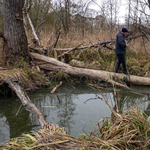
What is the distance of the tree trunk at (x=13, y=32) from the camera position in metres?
5.25

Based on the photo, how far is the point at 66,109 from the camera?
12.2 feet

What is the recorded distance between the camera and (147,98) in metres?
4.52

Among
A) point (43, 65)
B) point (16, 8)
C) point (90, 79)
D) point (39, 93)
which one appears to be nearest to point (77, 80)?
point (90, 79)

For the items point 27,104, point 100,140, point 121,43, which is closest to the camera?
point 100,140

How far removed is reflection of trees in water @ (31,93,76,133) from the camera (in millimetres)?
3162

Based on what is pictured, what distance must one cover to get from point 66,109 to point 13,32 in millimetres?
3213

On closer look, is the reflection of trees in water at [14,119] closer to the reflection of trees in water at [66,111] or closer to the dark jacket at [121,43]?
the reflection of trees in water at [66,111]

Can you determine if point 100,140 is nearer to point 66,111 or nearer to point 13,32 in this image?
point 66,111

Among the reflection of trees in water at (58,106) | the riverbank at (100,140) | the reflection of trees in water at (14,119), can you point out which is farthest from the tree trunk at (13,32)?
the riverbank at (100,140)

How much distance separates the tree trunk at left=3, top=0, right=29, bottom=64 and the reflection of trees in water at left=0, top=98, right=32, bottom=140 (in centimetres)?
201

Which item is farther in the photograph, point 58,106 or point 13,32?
point 13,32

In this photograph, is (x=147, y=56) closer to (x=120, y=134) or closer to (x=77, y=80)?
(x=77, y=80)

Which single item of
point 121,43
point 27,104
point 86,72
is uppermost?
point 121,43

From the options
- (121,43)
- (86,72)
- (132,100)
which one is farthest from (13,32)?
(132,100)
